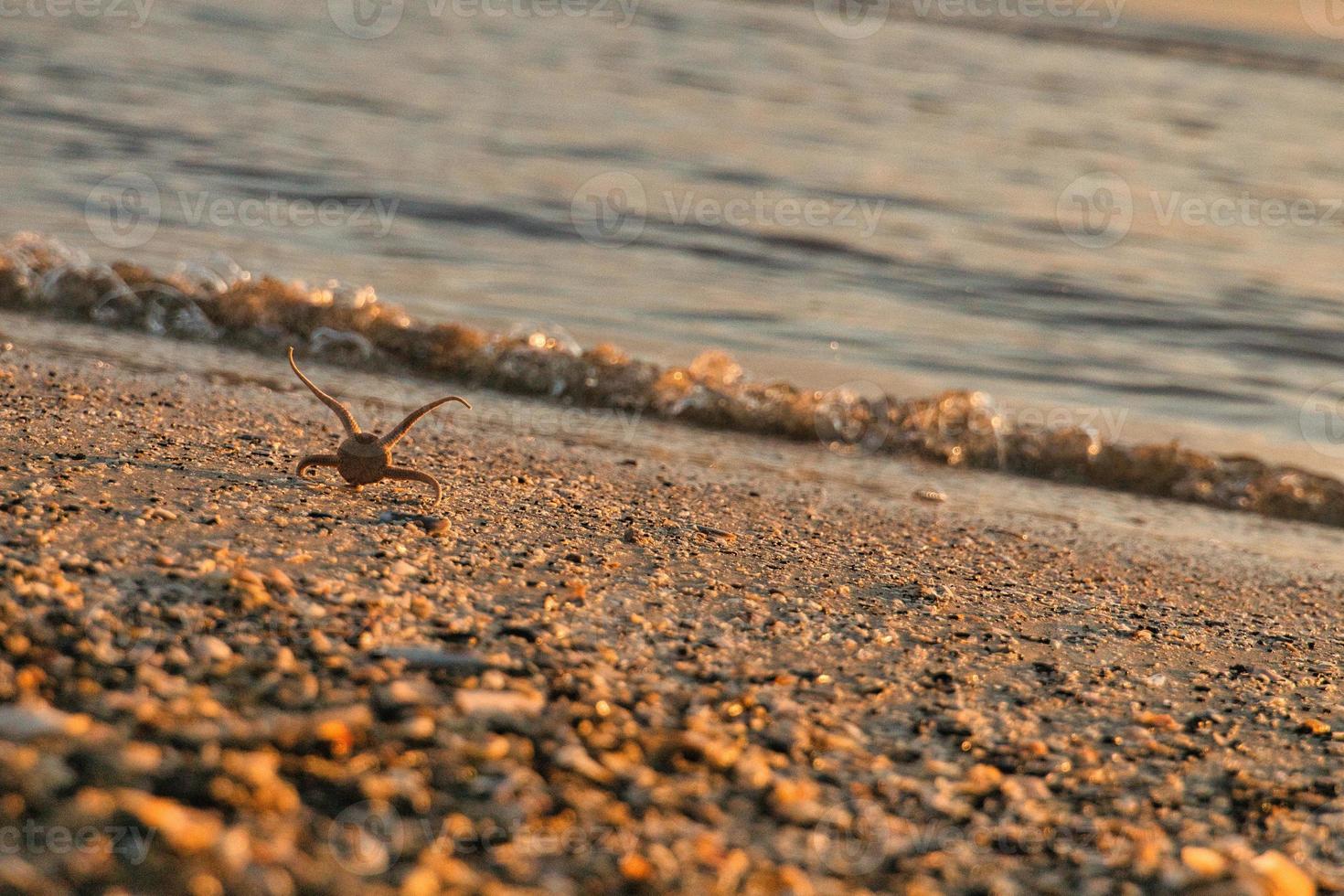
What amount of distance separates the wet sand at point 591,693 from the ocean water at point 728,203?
423 centimetres

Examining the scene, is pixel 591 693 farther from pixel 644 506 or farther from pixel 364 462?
pixel 644 506

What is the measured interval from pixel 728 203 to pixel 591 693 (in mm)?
11946

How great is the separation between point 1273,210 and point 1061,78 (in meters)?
17.0

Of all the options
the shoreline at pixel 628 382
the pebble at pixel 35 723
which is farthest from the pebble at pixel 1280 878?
the shoreline at pixel 628 382

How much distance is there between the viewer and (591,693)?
3635 mm

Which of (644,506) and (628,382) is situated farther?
(628,382)

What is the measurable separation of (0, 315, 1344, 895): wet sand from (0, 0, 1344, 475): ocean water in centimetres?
423

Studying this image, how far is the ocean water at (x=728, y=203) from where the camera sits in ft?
34.9

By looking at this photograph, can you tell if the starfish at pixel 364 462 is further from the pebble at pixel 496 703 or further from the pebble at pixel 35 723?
the pebble at pixel 35 723

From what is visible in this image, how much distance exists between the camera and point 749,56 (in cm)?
2862

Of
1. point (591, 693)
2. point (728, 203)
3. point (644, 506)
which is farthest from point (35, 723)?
point (728, 203)

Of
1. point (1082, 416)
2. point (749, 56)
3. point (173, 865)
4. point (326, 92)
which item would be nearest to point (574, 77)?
point (326, 92)

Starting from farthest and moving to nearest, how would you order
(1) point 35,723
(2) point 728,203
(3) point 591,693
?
(2) point 728,203
(3) point 591,693
(1) point 35,723

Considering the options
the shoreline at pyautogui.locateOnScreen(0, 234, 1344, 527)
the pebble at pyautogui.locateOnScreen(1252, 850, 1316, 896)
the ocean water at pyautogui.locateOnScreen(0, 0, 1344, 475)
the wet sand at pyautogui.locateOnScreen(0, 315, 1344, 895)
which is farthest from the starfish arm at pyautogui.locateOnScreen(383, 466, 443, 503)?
the ocean water at pyautogui.locateOnScreen(0, 0, 1344, 475)
